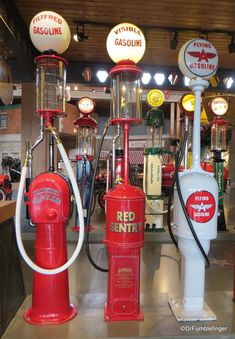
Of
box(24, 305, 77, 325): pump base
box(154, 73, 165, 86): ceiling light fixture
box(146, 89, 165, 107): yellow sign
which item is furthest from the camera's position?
box(154, 73, 165, 86): ceiling light fixture

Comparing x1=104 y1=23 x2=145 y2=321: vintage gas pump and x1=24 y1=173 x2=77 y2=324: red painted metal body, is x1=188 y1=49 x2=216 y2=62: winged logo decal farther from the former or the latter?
x1=24 y1=173 x2=77 y2=324: red painted metal body

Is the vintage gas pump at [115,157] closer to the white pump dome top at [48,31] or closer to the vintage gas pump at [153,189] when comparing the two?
the vintage gas pump at [153,189]

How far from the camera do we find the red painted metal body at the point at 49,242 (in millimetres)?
2227

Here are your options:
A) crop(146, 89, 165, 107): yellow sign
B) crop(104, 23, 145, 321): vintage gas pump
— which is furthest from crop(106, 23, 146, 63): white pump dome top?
crop(146, 89, 165, 107): yellow sign

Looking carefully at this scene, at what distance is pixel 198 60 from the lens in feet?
7.86

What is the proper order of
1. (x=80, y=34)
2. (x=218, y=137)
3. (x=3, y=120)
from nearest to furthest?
1. (x=80, y=34)
2. (x=218, y=137)
3. (x=3, y=120)

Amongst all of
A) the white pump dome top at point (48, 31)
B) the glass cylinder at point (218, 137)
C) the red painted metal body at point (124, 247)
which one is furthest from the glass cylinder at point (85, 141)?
the red painted metal body at point (124, 247)

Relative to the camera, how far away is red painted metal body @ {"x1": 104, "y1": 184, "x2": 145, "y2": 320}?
2236mm

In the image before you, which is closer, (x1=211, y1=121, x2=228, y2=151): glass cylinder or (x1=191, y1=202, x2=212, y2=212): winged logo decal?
(x1=191, y1=202, x2=212, y2=212): winged logo decal

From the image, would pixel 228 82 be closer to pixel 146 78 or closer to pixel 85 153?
pixel 146 78

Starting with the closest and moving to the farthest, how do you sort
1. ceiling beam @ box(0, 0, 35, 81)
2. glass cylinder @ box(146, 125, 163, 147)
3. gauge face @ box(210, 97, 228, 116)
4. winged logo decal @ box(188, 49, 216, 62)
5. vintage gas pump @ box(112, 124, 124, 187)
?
winged logo decal @ box(188, 49, 216, 62), vintage gas pump @ box(112, 124, 124, 187), ceiling beam @ box(0, 0, 35, 81), gauge face @ box(210, 97, 228, 116), glass cylinder @ box(146, 125, 163, 147)

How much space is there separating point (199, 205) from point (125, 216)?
567mm

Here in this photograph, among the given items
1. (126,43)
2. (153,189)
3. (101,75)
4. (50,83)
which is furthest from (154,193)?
(126,43)

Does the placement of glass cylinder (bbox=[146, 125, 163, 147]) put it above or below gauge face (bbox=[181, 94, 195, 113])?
below
